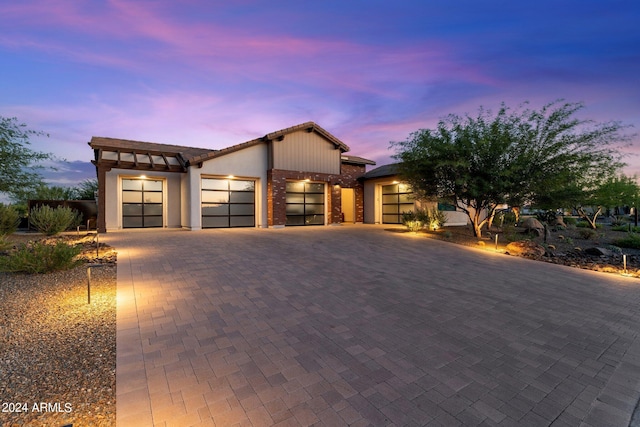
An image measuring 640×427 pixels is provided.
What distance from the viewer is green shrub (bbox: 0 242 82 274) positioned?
6.14 metres

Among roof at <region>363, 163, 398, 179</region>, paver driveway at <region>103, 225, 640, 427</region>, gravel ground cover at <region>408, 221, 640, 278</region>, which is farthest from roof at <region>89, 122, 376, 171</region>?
paver driveway at <region>103, 225, 640, 427</region>

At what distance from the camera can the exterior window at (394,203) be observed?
19.3 metres

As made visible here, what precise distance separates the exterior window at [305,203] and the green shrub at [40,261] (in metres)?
12.6

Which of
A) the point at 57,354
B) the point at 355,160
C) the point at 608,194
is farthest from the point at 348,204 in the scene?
the point at 57,354

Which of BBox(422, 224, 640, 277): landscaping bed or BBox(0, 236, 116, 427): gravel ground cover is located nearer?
BBox(0, 236, 116, 427): gravel ground cover

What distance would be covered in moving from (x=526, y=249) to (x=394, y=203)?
1063 centimetres

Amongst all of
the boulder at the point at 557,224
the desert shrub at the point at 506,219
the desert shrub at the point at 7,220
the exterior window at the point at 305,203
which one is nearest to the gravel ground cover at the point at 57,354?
the desert shrub at the point at 7,220

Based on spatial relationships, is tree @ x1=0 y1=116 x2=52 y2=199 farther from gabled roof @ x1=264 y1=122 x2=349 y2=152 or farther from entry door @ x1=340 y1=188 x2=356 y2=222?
entry door @ x1=340 y1=188 x2=356 y2=222

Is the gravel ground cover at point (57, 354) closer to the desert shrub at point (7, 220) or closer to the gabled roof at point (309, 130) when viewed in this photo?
the desert shrub at point (7, 220)

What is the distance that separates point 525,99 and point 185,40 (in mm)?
13535

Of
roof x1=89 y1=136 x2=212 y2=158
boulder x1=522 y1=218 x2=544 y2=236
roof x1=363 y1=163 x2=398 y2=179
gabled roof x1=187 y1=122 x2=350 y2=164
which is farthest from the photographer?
roof x1=363 y1=163 x2=398 y2=179

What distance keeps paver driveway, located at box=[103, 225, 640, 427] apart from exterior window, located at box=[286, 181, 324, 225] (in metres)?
12.0

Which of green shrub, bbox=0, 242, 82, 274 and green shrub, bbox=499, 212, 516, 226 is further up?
green shrub, bbox=499, 212, 516, 226

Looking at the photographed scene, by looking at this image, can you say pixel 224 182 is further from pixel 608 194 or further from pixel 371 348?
pixel 608 194
